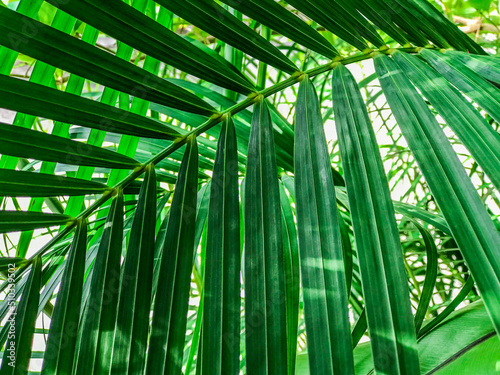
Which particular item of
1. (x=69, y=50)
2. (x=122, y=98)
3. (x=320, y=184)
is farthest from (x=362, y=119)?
(x=122, y=98)

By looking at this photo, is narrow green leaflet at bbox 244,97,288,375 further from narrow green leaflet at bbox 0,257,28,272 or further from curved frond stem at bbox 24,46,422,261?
narrow green leaflet at bbox 0,257,28,272

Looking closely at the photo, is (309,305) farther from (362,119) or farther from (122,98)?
(122,98)

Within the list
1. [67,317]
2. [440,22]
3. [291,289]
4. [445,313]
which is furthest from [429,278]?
[67,317]

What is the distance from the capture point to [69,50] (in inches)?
10.4

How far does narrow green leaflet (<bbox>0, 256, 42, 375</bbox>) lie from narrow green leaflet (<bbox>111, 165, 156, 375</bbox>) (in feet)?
0.26

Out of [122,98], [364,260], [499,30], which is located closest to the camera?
[364,260]

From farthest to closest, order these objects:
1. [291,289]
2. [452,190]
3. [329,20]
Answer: [291,289] → [329,20] → [452,190]

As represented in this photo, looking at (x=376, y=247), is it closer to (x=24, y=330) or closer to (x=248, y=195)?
(x=248, y=195)

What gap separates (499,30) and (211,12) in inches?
33.0

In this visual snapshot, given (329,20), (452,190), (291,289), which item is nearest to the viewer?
(452,190)

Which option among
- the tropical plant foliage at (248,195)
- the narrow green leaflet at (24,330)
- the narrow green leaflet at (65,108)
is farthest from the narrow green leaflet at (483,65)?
the narrow green leaflet at (24,330)

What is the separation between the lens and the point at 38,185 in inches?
Result: 12.1

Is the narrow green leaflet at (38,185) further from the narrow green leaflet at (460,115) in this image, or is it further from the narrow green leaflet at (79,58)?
the narrow green leaflet at (460,115)

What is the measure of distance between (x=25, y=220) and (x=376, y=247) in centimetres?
25
